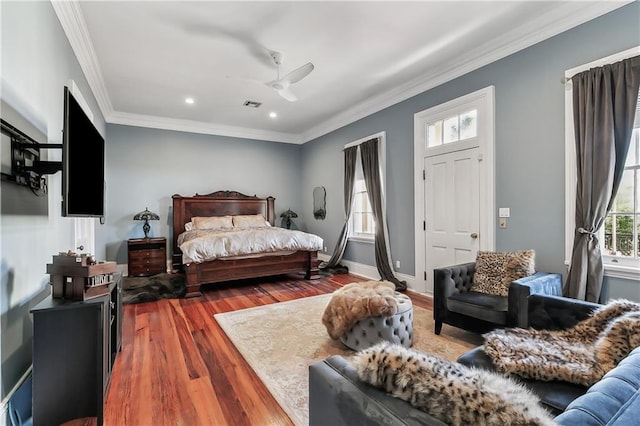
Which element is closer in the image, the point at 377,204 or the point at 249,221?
the point at 377,204

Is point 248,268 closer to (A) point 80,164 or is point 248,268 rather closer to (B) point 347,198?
(B) point 347,198

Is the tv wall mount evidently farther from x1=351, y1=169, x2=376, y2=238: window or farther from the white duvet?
x1=351, y1=169, x2=376, y2=238: window

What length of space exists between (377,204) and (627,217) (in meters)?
2.90

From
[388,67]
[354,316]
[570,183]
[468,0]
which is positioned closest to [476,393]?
[354,316]

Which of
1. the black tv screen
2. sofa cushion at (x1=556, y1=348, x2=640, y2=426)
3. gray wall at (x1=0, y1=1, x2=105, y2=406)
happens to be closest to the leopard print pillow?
sofa cushion at (x1=556, y1=348, x2=640, y2=426)

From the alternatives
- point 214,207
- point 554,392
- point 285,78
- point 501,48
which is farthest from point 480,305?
point 214,207

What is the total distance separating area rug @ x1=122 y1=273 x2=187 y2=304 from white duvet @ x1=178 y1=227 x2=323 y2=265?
0.53 metres

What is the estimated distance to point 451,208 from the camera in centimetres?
384

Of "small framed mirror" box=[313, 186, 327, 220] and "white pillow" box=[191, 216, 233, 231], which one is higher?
"small framed mirror" box=[313, 186, 327, 220]

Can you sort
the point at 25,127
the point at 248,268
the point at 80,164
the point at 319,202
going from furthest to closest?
the point at 319,202 < the point at 248,268 < the point at 80,164 < the point at 25,127

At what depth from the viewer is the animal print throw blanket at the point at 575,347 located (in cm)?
135

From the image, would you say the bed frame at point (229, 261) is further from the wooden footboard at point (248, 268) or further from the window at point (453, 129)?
the window at point (453, 129)

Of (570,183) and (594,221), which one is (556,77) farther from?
(594,221)

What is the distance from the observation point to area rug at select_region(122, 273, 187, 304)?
13.5ft
